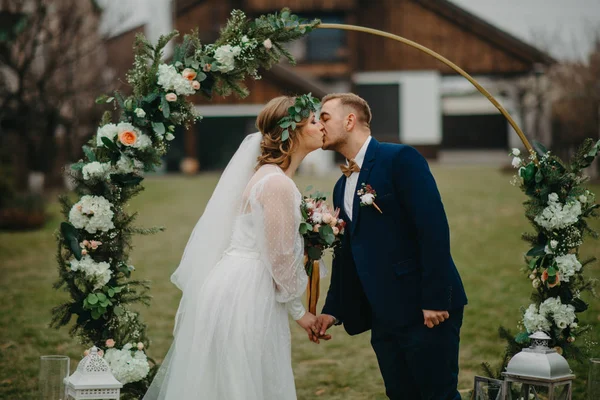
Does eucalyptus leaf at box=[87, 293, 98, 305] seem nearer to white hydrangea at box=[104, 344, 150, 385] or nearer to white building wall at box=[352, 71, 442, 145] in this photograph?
white hydrangea at box=[104, 344, 150, 385]

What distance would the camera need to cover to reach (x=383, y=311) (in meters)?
5.62

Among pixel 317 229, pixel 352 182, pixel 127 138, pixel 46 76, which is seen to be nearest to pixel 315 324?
pixel 317 229

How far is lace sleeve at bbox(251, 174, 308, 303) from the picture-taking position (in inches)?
209

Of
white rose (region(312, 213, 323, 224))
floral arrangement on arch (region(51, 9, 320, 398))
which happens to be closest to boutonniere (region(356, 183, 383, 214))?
white rose (region(312, 213, 323, 224))

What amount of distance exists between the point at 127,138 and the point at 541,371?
3123mm

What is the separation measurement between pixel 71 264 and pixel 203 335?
3.70 feet

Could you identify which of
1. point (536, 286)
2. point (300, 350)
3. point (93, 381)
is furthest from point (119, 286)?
point (300, 350)

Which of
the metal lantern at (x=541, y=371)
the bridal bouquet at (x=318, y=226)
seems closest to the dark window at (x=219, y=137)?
the bridal bouquet at (x=318, y=226)

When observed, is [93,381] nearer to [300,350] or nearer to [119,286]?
[119,286]

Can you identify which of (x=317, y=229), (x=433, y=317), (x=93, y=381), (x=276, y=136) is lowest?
(x=93, y=381)

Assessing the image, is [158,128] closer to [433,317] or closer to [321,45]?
[433,317]

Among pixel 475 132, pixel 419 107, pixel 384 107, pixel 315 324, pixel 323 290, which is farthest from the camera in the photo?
pixel 475 132

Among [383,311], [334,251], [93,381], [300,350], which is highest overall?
[334,251]

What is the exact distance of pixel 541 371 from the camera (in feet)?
17.8
